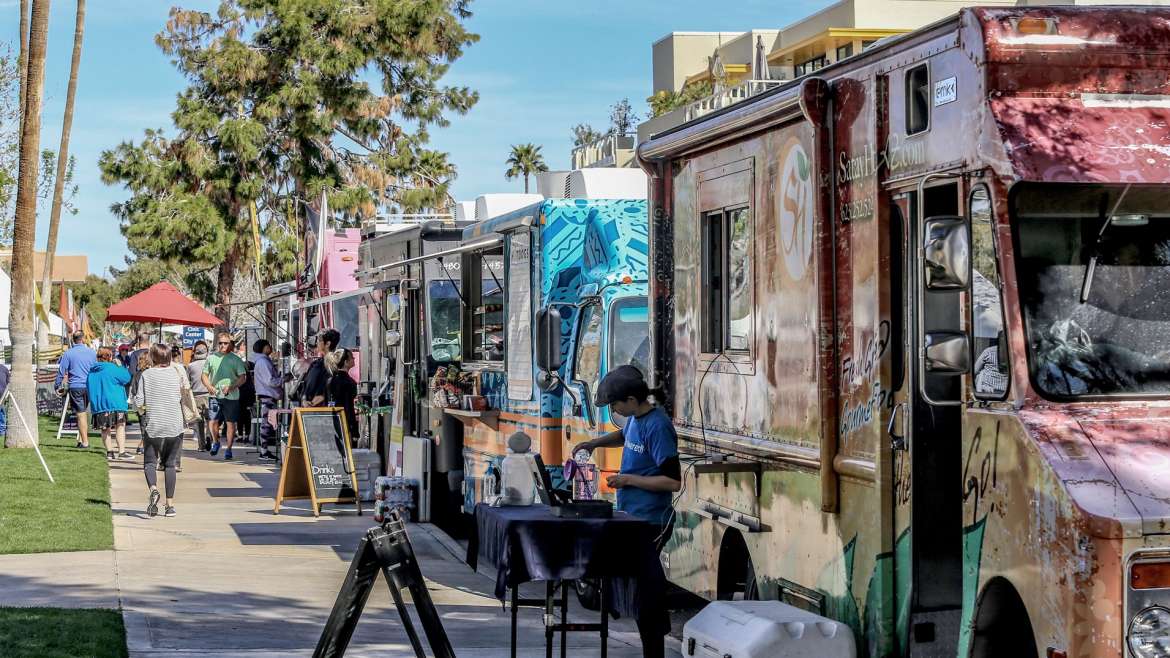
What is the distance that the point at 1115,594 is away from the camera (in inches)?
195

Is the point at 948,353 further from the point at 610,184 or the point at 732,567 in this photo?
the point at 610,184

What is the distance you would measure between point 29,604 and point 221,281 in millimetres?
33897

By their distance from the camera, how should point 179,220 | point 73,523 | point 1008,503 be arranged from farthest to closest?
1. point 179,220
2. point 73,523
3. point 1008,503

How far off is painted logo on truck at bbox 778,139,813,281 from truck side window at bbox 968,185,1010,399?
1552mm

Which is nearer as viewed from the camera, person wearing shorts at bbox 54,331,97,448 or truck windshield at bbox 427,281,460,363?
truck windshield at bbox 427,281,460,363

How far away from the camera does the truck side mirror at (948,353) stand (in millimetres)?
5625

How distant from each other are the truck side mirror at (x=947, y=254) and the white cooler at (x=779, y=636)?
1.84 m

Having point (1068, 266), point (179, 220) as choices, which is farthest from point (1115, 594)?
point (179, 220)

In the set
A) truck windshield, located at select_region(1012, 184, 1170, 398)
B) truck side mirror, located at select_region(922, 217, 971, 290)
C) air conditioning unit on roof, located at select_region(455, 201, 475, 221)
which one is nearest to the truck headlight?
truck windshield, located at select_region(1012, 184, 1170, 398)

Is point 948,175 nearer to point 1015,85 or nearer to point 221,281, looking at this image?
point 1015,85

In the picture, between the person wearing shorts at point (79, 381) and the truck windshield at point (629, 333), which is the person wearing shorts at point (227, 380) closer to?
the person wearing shorts at point (79, 381)

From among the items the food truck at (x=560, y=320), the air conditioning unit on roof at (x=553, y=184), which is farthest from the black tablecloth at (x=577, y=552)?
the air conditioning unit on roof at (x=553, y=184)

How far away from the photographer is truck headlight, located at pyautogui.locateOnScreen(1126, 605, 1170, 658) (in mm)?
4949

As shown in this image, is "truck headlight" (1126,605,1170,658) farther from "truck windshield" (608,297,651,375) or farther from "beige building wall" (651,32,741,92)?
"beige building wall" (651,32,741,92)
